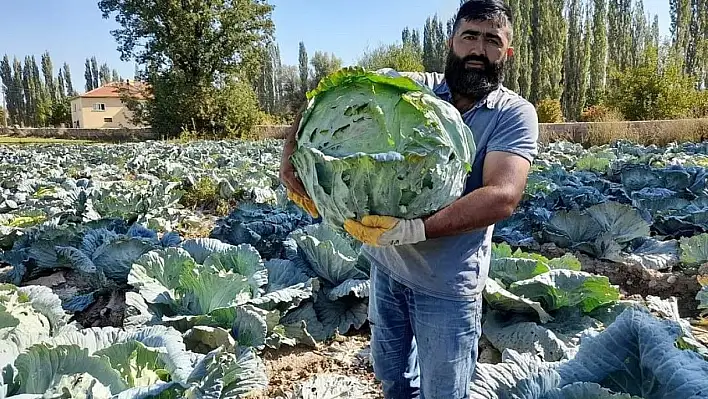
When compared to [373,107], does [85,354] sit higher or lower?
lower

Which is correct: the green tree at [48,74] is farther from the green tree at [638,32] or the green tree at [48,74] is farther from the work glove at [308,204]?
the work glove at [308,204]

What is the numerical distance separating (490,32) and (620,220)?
3553mm

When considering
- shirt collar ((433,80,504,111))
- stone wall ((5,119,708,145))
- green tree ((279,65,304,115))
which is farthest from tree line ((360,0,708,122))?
shirt collar ((433,80,504,111))

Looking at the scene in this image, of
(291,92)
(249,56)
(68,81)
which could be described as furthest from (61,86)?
(249,56)

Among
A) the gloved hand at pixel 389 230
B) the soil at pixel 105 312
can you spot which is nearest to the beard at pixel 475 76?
the gloved hand at pixel 389 230

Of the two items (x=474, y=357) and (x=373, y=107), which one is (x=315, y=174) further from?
(x=474, y=357)

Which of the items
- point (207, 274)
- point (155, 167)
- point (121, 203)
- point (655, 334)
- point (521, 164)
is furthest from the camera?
point (155, 167)

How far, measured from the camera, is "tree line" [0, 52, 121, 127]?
66.7 meters

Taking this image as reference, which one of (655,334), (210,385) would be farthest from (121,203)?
(655,334)

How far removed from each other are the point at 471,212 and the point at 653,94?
74.6ft

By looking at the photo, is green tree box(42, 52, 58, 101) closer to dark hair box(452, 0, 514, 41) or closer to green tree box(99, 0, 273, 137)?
green tree box(99, 0, 273, 137)

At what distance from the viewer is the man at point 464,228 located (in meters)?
1.73

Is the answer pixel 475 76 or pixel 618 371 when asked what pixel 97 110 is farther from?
pixel 618 371

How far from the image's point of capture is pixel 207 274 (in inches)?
125
